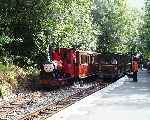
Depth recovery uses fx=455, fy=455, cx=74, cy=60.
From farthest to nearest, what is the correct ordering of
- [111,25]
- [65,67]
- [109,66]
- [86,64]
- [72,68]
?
[111,25]
[109,66]
[86,64]
[72,68]
[65,67]

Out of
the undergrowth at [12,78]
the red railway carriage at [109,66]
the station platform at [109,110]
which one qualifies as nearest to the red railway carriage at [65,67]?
the undergrowth at [12,78]

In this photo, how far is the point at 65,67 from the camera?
29.7 metres

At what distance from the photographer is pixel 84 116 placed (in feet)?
48.0

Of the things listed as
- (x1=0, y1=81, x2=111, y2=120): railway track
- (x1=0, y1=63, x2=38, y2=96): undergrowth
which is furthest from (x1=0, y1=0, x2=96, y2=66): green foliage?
(x1=0, y1=81, x2=111, y2=120): railway track

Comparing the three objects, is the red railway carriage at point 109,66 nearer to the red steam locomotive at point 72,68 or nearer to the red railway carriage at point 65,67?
the red steam locomotive at point 72,68

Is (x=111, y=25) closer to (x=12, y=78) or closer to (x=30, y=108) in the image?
(x=12, y=78)

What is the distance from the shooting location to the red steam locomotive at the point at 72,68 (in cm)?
2781

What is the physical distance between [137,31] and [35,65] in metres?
58.3

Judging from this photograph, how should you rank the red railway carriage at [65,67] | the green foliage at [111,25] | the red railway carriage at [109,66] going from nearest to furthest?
the red railway carriage at [65,67] → the red railway carriage at [109,66] → the green foliage at [111,25]

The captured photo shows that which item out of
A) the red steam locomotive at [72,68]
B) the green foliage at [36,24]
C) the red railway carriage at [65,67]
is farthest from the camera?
the green foliage at [36,24]

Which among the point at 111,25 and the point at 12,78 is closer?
the point at 12,78

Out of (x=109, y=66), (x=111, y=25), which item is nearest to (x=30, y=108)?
(x=109, y=66)

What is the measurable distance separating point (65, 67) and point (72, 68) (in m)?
0.75

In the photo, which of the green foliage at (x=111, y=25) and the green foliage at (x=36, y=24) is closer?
the green foliage at (x=36, y=24)
